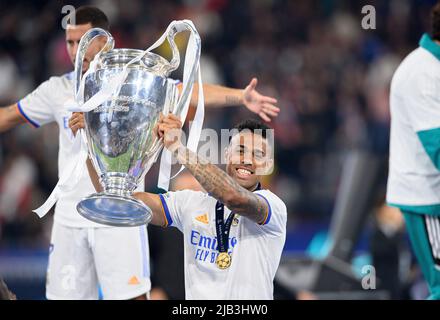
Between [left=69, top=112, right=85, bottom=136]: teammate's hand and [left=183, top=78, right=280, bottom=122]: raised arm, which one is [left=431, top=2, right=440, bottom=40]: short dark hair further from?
[left=69, top=112, right=85, bottom=136]: teammate's hand

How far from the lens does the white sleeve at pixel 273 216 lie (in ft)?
13.2

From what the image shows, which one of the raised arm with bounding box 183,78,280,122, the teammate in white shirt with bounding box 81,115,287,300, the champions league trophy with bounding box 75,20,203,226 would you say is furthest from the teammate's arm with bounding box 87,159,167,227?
the raised arm with bounding box 183,78,280,122

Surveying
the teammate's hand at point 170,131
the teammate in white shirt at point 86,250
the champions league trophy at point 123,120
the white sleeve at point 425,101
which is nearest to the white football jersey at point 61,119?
the teammate in white shirt at point 86,250

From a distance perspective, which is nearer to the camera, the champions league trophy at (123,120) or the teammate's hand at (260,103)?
the champions league trophy at (123,120)

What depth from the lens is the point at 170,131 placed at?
3766mm

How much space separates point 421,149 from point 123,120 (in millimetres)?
1816

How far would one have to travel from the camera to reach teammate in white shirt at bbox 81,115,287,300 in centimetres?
403

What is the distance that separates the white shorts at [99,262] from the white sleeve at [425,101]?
1815mm

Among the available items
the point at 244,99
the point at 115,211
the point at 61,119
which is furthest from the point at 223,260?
the point at 61,119

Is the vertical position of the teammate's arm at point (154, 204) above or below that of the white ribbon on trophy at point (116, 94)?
below

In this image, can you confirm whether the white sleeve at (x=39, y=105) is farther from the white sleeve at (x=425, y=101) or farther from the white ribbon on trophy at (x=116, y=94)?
the white sleeve at (x=425, y=101)

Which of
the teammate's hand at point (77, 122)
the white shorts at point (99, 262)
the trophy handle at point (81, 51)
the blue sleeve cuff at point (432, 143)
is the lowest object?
the white shorts at point (99, 262)

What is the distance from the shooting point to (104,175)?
13.0ft

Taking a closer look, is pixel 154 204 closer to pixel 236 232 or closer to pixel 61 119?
pixel 236 232
